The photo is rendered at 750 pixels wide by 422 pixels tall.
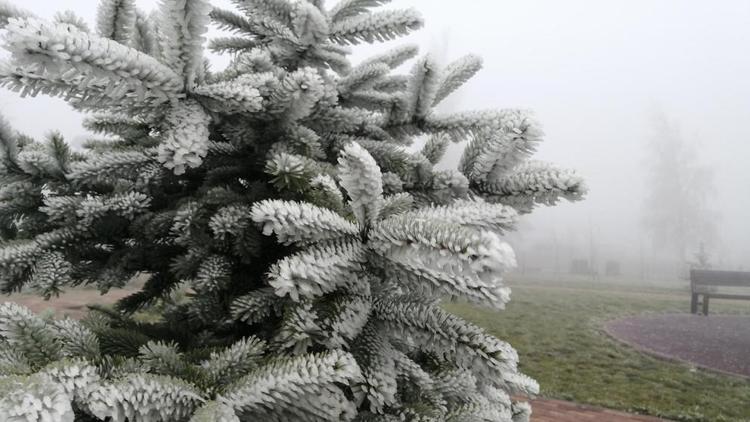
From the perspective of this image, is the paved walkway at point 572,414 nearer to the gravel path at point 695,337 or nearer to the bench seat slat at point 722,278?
the gravel path at point 695,337

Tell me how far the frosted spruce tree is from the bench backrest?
645 inches

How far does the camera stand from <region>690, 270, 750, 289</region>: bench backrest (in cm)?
1464

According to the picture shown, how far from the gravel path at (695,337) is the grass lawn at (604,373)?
0.57 m

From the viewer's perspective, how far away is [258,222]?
1079mm

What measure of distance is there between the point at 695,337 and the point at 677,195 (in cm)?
3749

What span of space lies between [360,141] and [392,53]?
0.62 metres

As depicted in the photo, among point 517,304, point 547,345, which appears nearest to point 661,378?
point 547,345

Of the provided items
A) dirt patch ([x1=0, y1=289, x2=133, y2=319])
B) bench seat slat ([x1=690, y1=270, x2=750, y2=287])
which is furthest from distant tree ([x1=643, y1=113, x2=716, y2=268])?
dirt patch ([x1=0, y1=289, x2=133, y2=319])

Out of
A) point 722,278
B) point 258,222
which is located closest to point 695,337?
point 722,278

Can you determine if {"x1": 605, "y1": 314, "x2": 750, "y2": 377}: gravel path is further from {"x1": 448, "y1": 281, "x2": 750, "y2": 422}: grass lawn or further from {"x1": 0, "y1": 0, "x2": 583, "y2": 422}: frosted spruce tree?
{"x1": 0, "y1": 0, "x2": 583, "y2": 422}: frosted spruce tree

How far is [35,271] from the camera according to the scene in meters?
1.39

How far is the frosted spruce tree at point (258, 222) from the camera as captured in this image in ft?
2.77

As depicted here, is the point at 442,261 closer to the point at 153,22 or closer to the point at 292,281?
the point at 292,281

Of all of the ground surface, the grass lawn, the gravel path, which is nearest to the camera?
the ground surface
